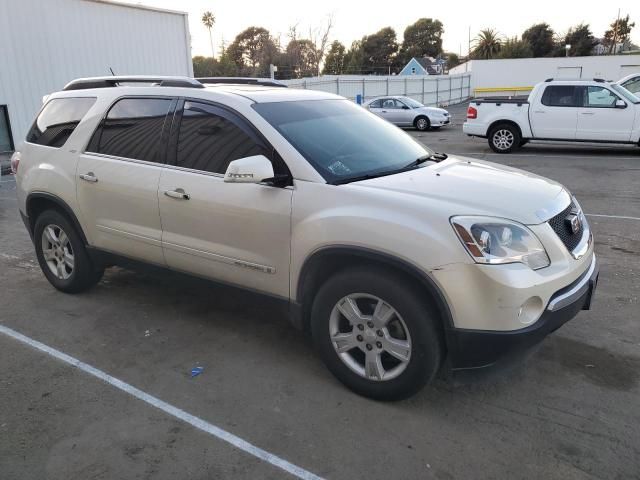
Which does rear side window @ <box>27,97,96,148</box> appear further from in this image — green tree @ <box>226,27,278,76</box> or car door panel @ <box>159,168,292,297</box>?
green tree @ <box>226,27,278,76</box>

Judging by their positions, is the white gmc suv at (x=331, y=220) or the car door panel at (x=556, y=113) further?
the car door panel at (x=556, y=113)

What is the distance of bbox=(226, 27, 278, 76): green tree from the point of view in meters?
65.1

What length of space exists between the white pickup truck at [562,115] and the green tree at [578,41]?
6367 centimetres

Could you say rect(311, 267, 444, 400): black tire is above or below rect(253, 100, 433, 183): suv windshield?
below

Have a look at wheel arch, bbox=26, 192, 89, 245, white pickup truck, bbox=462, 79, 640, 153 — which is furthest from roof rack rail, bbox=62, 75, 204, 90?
white pickup truck, bbox=462, 79, 640, 153

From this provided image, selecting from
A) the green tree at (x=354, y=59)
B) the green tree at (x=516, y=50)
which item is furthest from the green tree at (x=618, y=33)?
the green tree at (x=354, y=59)

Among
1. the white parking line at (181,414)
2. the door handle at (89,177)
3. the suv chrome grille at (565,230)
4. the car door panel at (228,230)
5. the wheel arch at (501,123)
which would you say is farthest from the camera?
the wheel arch at (501,123)

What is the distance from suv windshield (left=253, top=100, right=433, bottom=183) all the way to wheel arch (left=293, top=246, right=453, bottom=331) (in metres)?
0.48

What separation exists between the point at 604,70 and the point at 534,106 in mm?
34410

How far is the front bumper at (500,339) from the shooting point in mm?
2814

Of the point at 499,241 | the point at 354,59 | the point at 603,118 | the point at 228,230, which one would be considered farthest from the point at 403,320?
the point at 354,59

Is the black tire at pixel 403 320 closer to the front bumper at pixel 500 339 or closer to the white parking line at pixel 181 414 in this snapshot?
the front bumper at pixel 500 339

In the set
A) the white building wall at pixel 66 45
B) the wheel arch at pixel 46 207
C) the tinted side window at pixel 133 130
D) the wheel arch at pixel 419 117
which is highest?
the white building wall at pixel 66 45

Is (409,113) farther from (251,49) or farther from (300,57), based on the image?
(251,49)
